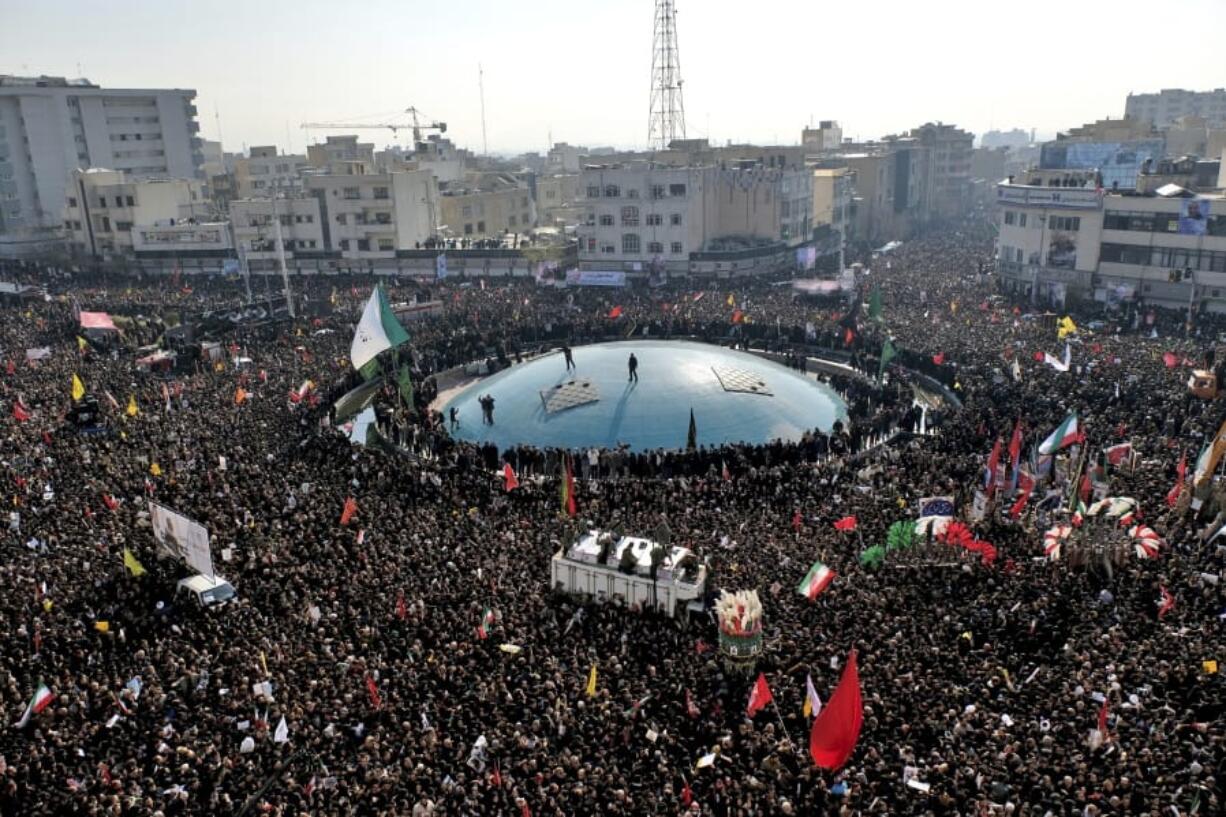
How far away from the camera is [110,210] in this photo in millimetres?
86812

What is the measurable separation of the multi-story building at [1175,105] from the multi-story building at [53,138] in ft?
535

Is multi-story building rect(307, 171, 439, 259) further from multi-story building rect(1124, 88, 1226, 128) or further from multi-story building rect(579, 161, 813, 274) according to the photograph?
multi-story building rect(1124, 88, 1226, 128)

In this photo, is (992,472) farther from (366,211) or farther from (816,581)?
(366,211)

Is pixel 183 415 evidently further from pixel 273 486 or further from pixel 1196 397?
pixel 1196 397

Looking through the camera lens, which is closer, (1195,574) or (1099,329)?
(1195,574)

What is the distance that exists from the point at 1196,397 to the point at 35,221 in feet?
375

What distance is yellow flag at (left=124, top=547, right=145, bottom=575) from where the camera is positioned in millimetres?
22734

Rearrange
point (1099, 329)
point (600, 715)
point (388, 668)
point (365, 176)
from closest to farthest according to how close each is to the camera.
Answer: point (600, 715) < point (388, 668) < point (1099, 329) < point (365, 176)

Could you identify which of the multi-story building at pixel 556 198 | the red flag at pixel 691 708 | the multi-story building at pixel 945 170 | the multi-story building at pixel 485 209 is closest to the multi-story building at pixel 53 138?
the multi-story building at pixel 485 209

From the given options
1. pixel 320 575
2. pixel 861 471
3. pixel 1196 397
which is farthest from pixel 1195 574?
pixel 320 575

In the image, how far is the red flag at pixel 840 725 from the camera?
1489cm

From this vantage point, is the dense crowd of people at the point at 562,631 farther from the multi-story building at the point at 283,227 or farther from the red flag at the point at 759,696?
the multi-story building at the point at 283,227

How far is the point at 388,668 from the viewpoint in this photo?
18.9 meters

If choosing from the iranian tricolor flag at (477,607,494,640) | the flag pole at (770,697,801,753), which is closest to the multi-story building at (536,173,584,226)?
the iranian tricolor flag at (477,607,494,640)
